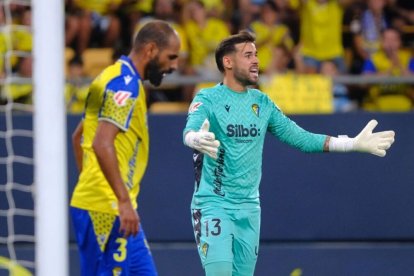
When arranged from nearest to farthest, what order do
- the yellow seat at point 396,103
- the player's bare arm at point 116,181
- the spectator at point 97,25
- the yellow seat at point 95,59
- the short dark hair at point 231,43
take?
the player's bare arm at point 116,181
the short dark hair at point 231,43
the yellow seat at point 396,103
the yellow seat at point 95,59
the spectator at point 97,25

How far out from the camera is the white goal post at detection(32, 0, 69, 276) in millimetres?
4977

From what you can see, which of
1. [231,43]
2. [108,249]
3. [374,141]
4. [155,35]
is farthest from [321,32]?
[108,249]

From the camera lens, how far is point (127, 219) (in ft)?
19.4

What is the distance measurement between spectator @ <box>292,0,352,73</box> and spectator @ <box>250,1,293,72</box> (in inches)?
8.1

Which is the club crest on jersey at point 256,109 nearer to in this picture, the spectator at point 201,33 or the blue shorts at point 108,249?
the blue shorts at point 108,249

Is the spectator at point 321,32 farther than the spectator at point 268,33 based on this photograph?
No

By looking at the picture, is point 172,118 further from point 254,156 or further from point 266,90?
point 254,156

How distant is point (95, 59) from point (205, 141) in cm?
514

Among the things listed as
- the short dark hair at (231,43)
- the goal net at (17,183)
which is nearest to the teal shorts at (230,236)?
the short dark hair at (231,43)

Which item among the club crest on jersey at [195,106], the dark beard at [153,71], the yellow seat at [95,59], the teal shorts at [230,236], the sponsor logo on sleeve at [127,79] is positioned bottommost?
the teal shorts at [230,236]

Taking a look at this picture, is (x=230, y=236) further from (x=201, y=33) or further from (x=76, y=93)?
(x=201, y=33)

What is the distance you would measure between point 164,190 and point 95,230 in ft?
9.79

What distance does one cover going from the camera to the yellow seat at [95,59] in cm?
1114

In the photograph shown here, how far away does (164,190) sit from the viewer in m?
9.22
